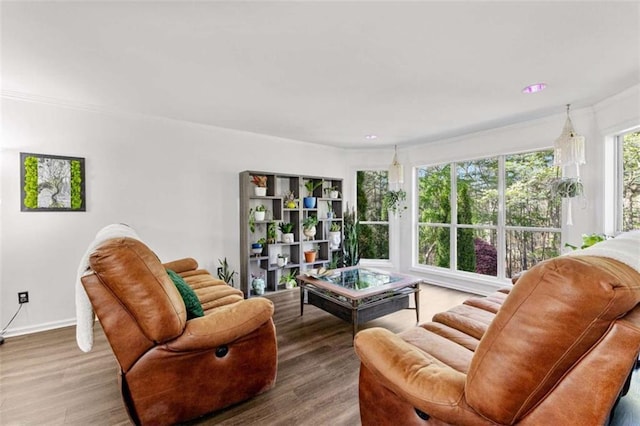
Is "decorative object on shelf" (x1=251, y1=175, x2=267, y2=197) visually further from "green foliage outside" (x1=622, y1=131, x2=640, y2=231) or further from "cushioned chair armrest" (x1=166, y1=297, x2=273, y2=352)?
"green foliage outside" (x1=622, y1=131, x2=640, y2=231)

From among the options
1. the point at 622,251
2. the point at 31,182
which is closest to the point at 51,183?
the point at 31,182

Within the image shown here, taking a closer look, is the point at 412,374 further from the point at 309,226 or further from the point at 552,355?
the point at 309,226

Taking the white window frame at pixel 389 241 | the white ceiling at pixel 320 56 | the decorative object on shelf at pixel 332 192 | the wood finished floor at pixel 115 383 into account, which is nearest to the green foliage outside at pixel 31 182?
the white ceiling at pixel 320 56

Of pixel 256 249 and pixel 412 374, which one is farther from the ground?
pixel 256 249

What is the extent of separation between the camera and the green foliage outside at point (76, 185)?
305 cm

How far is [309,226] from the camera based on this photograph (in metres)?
4.51

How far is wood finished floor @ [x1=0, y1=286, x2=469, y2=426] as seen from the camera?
1723mm

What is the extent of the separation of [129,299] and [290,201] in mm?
3056

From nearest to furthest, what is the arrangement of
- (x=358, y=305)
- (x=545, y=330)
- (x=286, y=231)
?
(x=545, y=330), (x=358, y=305), (x=286, y=231)

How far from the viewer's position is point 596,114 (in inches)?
123

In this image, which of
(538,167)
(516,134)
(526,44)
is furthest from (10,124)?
(538,167)

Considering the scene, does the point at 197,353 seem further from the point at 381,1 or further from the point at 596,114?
the point at 596,114

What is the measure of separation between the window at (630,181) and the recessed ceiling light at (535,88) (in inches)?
47.0

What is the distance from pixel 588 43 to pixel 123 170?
4401 mm
